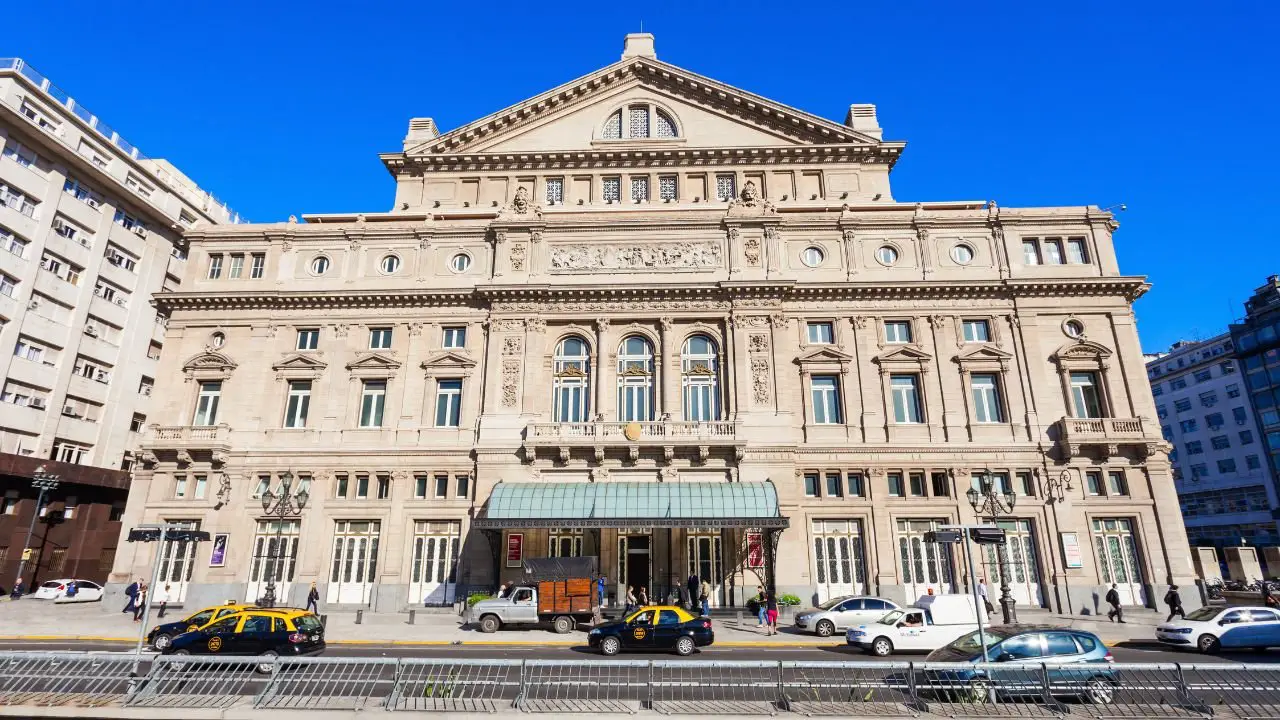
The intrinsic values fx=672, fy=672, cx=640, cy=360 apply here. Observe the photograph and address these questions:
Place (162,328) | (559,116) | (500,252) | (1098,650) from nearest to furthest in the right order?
1. (1098,650)
2. (500,252)
3. (559,116)
4. (162,328)

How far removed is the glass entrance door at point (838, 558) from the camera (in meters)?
32.4

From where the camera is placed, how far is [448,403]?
1417 inches

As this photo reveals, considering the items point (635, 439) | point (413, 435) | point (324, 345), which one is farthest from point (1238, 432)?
point (324, 345)

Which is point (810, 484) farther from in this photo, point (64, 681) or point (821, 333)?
point (64, 681)

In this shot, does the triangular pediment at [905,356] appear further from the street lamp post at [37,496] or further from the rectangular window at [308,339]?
the street lamp post at [37,496]

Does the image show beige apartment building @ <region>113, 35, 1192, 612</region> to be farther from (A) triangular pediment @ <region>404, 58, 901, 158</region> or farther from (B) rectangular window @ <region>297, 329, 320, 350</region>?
(A) triangular pediment @ <region>404, 58, 901, 158</region>

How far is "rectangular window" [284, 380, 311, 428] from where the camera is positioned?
36156mm

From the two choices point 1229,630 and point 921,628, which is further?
point 1229,630

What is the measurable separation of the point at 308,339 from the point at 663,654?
27.6m

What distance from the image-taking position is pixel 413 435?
35.1 m

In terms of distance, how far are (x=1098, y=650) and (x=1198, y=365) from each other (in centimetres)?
8553

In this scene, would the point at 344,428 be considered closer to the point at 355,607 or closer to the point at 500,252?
the point at 355,607

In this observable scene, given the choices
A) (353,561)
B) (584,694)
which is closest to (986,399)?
(584,694)

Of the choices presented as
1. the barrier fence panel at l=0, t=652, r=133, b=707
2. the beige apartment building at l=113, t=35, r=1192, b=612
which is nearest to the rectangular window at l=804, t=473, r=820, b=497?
the beige apartment building at l=113, t=35, r=1192, b=612
